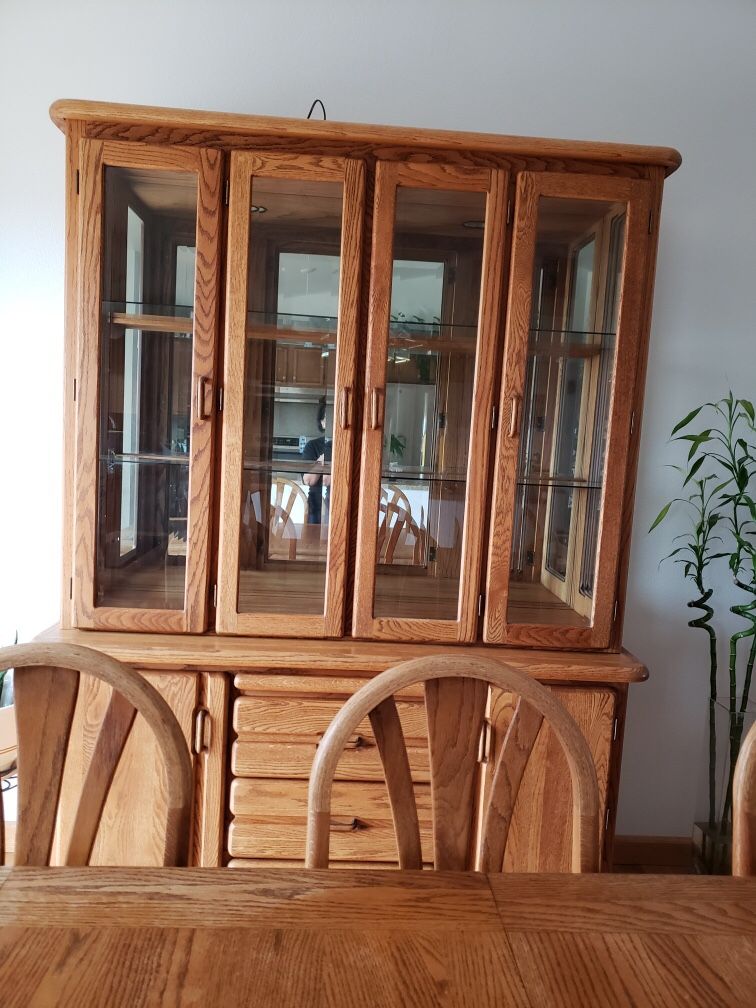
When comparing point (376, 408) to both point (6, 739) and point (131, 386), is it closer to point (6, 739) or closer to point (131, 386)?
point (131, 386)

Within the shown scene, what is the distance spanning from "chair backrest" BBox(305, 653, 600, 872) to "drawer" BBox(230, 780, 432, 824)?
2.36 ft

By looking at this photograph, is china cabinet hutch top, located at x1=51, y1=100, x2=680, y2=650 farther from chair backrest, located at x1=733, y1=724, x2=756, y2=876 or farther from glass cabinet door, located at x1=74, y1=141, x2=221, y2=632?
chair backrest, located at x1=733, y1=724, x2=756, y2=876

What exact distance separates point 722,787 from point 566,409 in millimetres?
1211

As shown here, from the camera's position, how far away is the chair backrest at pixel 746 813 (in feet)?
3.42

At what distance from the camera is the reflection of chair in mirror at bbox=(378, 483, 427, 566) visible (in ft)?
5.96

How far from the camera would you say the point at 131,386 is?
177 centimetres

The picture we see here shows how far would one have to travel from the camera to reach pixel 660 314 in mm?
2195

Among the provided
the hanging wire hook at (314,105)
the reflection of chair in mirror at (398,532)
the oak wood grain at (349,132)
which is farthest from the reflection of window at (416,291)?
the hanging wire hook at (314,105)

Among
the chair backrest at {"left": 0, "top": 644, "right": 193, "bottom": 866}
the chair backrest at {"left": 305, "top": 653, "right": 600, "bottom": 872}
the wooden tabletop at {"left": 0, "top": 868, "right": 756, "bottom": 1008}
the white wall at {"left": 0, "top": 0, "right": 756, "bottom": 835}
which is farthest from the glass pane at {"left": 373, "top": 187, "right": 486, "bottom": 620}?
the wooden tabletop at {"left": 0, "top": 868, "right": 756, "bottom": 1008}

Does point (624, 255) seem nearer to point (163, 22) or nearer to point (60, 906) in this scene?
point (163, 22)

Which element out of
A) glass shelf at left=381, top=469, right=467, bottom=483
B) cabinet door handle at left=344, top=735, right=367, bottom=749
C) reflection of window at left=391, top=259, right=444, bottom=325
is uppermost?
reflection of window at left=391, top=259, right=444, bottom=325

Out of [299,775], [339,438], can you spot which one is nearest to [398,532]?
[339,438]

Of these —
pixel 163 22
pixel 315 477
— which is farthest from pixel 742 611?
pixel 163 22

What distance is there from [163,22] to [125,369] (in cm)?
105
